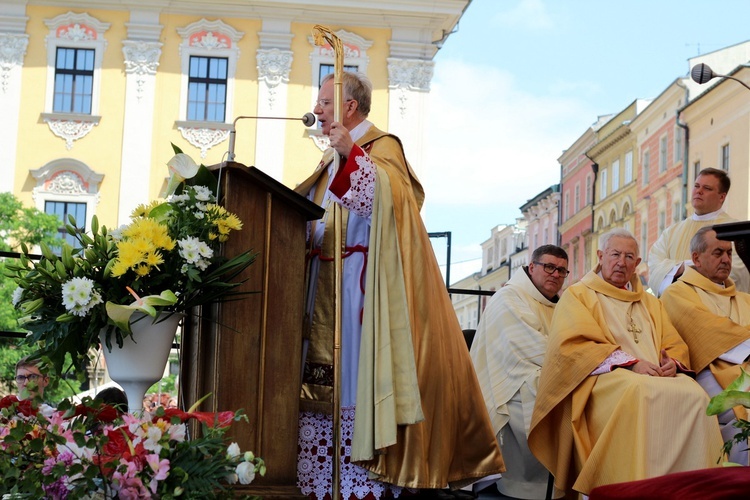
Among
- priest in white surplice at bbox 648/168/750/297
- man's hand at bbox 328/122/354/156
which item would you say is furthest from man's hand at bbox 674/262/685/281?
man's hand at bbox 328/122/354/156

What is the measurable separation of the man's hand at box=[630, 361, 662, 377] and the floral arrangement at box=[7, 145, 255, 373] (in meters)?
2.61

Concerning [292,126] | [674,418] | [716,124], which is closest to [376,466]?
[674,418]

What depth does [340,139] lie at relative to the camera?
196 inches

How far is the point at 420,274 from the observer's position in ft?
17.0

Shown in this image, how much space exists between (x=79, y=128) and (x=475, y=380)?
76.8 feet

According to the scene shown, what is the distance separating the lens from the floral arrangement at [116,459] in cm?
338

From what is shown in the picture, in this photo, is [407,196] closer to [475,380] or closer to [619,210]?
[475,380]

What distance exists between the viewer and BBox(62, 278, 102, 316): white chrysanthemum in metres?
4.27

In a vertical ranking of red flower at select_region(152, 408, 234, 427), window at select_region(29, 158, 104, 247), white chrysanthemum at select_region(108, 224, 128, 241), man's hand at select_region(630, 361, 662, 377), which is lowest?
red flower at select_region(152, 408, 234, 427)

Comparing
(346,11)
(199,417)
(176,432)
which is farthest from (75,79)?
(176,432)

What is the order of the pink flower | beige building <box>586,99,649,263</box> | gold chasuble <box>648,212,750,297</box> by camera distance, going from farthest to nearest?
beige building <box>586,99,649,263</box> < gold chasuble <box>648,212,750,297</box> < the pink flower

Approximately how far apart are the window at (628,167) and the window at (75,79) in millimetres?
26542

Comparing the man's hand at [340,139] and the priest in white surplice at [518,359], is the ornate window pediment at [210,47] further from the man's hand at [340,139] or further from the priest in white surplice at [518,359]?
the man's hand at [340,139]

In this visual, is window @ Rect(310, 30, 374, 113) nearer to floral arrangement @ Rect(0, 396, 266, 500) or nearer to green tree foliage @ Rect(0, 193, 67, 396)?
green tree foliage @ Rect(0, 193, 67, 396)
